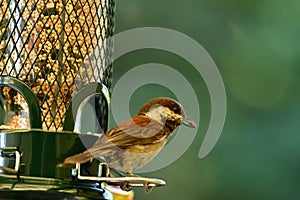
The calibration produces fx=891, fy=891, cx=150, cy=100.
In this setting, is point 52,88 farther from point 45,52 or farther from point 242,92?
point 242,92

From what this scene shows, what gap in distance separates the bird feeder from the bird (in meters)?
0.03

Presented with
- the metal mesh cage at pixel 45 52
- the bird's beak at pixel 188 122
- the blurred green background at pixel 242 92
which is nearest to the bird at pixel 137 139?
the bird's beak at pixel 188 122

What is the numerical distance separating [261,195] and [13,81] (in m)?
1.29

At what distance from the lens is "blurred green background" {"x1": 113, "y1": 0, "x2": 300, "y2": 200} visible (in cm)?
236

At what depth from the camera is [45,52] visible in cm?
136

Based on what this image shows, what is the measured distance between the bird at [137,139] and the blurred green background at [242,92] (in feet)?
3.54

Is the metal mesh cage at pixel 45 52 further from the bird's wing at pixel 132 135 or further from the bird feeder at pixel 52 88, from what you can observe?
the bird's wing at pixel 132 135

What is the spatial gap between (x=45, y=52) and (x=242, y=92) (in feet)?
3.65

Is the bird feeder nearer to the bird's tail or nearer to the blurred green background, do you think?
the bird's tail

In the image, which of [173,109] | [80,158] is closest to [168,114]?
[173,109]

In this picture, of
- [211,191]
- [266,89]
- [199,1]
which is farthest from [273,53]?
[211,191]

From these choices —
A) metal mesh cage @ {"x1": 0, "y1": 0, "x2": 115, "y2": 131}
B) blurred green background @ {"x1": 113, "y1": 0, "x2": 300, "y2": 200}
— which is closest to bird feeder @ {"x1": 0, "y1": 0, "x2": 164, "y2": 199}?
metal mesh cage @ {"x1": 0, "y1": 0, "x2": 115, "y2": 131}

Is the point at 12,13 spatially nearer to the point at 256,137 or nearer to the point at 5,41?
the point at 5,41

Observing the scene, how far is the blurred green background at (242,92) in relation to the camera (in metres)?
2.36
